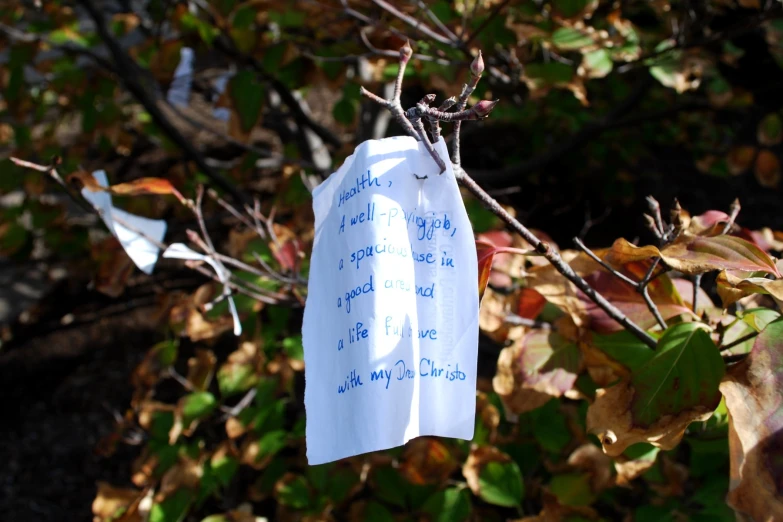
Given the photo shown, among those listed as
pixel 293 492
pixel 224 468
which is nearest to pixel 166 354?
pixel 224 468

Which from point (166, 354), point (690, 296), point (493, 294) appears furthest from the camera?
point (166, 354)

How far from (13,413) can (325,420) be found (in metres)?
2.26

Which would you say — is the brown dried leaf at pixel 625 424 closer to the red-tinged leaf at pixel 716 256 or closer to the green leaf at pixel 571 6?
the red-tinged leaf at pixel 716 256

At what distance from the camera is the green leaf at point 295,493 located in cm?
143

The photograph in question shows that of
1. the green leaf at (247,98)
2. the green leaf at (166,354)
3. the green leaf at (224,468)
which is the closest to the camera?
the green leaf at (224,468)

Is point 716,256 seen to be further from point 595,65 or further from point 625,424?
point 595,65

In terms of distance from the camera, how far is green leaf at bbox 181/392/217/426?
1526 mm

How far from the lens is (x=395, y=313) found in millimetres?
748

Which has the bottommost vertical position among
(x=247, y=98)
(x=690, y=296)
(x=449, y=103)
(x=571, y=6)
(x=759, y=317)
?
(x=247, y=98)

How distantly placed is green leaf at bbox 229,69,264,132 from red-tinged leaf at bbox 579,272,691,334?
1.18 m

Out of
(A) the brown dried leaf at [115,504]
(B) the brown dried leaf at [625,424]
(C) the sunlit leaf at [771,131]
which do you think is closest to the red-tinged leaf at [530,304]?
(B) the brown dried leaf at [625,424]

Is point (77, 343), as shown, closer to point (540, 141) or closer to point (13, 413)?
point (13, 413)

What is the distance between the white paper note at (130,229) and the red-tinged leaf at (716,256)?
86cm

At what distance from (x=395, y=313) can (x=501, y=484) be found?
705 mm
